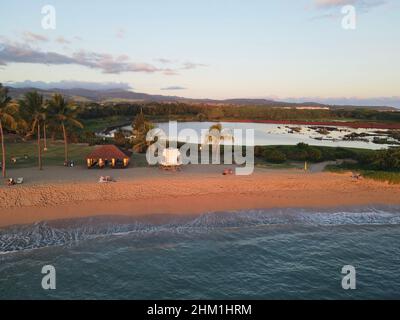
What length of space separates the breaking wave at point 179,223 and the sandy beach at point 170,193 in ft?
2.48

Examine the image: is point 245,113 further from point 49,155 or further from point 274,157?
point 49,155

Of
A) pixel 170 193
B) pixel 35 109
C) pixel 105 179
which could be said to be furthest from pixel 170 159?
pixel 35 109

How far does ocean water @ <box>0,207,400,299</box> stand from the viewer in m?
12.7

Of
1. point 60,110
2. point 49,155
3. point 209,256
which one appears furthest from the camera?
point 49,155

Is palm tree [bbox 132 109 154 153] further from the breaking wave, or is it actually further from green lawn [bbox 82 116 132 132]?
green lawn [bbox 82 116 132 132]

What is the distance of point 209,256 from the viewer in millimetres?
15281

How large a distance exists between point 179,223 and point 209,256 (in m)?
3.68

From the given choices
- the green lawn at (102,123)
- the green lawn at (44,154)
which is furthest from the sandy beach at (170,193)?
the green lawn at (102,123)

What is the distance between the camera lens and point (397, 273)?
14.2 meters

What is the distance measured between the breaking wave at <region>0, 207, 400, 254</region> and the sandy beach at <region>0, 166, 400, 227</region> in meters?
0.76

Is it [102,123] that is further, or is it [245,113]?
[245,113]

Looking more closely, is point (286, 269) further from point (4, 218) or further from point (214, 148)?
point (214, 148)

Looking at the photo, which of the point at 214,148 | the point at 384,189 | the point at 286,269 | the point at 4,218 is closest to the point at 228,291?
the point at 286,269

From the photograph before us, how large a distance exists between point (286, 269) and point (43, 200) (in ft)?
43.0
